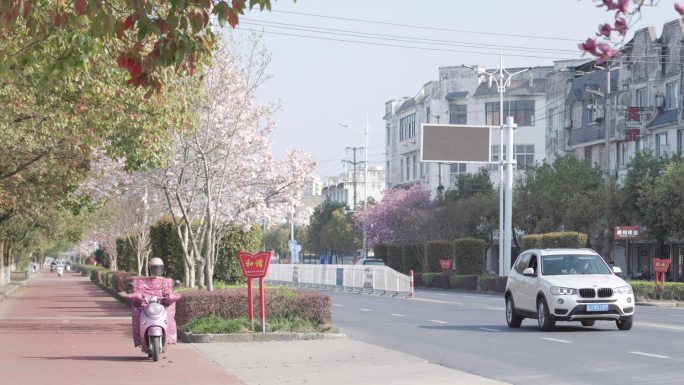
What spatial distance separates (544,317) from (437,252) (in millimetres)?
50931

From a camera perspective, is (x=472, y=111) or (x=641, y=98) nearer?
(x=641, y=98)

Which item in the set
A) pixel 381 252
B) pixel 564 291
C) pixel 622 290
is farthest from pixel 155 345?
pixel 381 252

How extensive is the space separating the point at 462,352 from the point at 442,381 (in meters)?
5.05

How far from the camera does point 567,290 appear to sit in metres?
24.8

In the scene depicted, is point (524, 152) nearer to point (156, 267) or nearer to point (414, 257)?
point (414, 257)

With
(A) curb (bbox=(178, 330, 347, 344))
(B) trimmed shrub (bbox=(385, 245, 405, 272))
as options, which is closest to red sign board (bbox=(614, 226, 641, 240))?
(B) trimmed shrub (bbox=(385, 245, 405, 272))

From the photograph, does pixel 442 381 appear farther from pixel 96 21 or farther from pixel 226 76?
pixel 226 76

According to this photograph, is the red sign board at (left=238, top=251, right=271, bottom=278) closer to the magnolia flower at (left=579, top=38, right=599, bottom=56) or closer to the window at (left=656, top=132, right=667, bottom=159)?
the magnolia flower at (left=579, top=38, right=599, bottom=56)

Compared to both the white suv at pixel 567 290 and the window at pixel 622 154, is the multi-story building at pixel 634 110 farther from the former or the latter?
the white suv at pixel 567 290

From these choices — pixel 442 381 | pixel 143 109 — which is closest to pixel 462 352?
pixel 442 381

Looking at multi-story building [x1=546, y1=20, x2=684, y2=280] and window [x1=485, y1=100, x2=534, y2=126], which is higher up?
window [x1=485, y1=100, x2=534, y2=126]

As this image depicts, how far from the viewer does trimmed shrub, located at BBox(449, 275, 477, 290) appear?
64.8 metres

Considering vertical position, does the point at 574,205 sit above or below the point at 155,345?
above

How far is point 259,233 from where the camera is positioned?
43656mm
